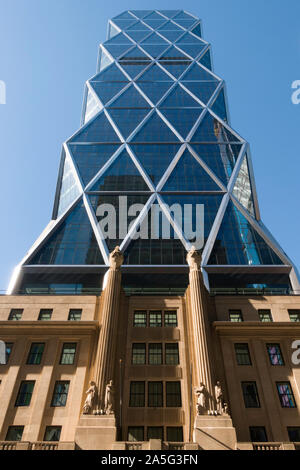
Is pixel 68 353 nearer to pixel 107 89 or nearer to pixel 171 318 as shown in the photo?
pixel 171 318

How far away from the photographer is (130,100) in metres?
98.6

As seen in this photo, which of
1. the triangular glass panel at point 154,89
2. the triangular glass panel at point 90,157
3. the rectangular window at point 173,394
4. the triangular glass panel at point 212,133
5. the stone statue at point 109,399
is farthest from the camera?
the triangular glass panel at point 154,89

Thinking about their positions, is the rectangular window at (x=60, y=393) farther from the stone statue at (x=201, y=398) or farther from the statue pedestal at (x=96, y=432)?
the stone statue at (x=201, y=398)

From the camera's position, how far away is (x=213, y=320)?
37.0 metres

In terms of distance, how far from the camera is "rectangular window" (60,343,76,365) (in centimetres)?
3288

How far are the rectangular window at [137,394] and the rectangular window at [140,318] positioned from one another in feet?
20.4

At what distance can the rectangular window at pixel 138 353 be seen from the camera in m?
33.7

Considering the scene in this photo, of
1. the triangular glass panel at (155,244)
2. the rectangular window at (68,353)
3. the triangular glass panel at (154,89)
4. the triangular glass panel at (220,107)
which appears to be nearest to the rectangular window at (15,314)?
the rectangular window at (68,353)

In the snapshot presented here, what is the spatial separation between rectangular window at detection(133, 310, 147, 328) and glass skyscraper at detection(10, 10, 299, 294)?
28.0ft

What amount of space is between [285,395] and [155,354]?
12.1m

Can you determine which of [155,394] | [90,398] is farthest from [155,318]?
[90,398]

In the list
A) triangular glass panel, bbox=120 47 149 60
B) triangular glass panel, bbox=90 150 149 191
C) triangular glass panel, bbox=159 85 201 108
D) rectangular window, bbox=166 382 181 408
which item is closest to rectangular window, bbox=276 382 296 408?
rectangular window, bbox=166 382 181 408

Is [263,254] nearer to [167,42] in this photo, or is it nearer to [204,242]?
[204,242]
